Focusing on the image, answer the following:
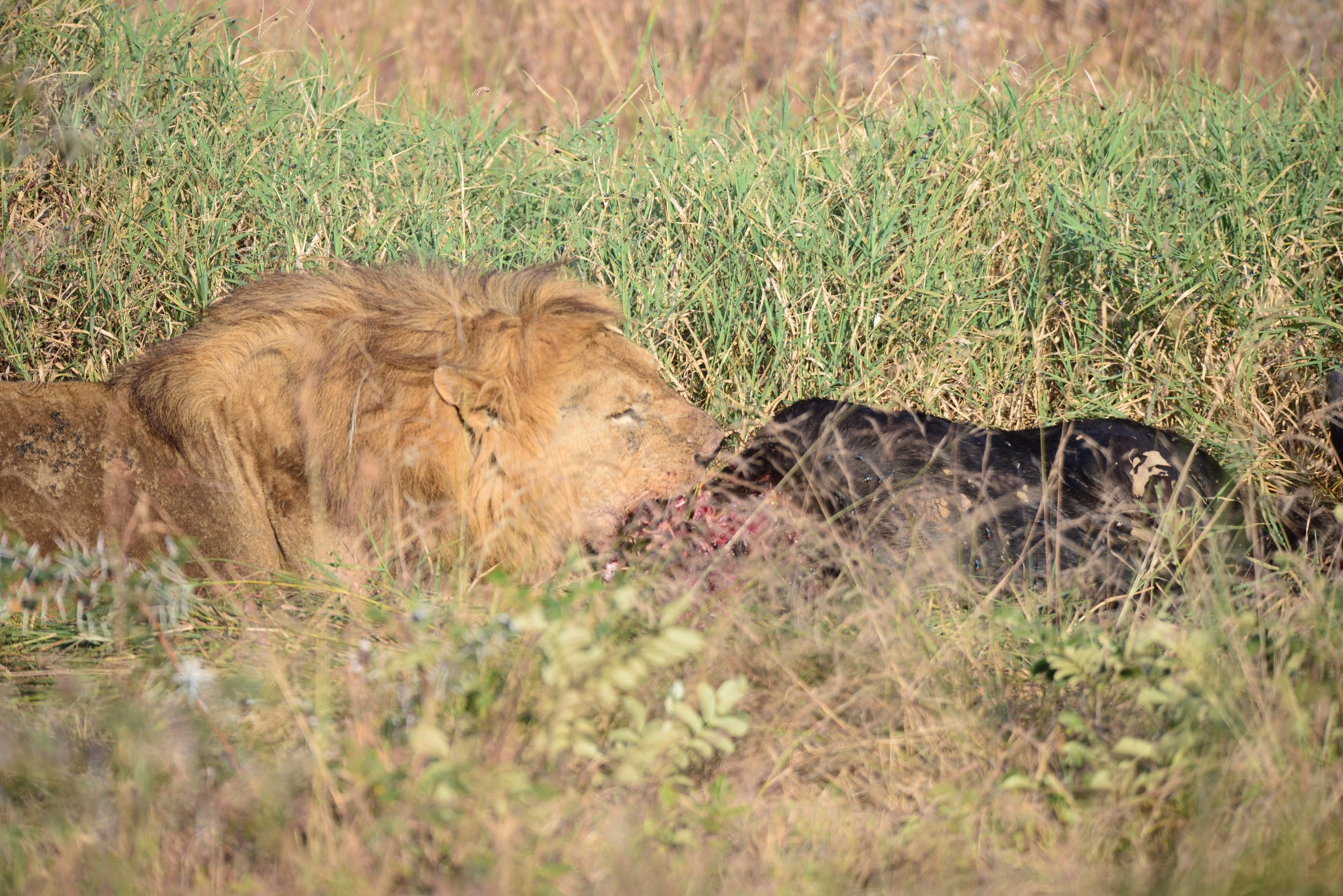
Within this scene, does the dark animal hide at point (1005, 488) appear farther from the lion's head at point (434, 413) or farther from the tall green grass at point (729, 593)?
the lion's head at point (434, 413)

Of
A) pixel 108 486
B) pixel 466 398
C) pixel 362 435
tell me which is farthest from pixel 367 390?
pixel 108 486

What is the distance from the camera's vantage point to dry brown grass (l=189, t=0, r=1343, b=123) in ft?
26.7

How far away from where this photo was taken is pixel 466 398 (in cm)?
286

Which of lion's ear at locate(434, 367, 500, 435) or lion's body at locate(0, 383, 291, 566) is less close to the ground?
lion's ear at locate(434, 367, 500, 435)

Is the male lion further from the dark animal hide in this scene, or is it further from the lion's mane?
the dark animal hide

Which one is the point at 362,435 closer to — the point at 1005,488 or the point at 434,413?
the point at 434,413

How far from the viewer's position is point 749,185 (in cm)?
436

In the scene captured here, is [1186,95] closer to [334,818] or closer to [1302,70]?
[1302,70]

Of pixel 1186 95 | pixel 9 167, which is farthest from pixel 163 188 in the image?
pixel 1186 95

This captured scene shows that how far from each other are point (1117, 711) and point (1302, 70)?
261 inches

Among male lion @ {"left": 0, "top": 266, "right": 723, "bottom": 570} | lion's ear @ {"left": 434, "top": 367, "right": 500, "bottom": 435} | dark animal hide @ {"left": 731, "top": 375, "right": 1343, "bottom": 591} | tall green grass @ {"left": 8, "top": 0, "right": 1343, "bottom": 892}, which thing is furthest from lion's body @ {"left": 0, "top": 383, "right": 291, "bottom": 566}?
dark animal hide @ {"left": 731, "top": 375, "right": 1343, "bottom": 591}

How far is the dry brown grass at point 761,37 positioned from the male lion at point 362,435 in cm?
499

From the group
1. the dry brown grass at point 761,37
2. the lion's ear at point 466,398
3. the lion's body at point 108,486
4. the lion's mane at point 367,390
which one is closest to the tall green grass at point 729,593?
the lion's body at point 108,486

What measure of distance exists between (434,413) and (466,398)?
0.36 ft
